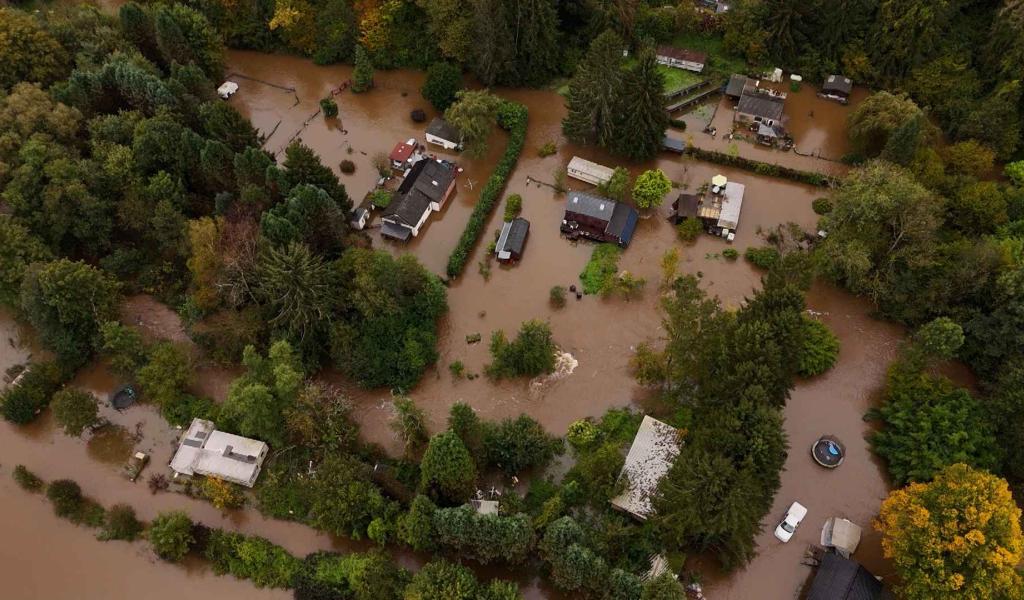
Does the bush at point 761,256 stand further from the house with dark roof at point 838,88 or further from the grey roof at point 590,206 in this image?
the house with dark roof at point 838,88

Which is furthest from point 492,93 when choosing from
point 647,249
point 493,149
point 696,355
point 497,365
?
point 696,355

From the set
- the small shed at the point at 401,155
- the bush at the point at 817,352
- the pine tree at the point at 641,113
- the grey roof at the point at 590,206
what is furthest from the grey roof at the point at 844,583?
the small shed at the point at 401,155

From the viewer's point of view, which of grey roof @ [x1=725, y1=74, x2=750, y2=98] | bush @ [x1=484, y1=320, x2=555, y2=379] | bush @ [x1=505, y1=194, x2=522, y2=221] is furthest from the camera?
grey roof @ [x1=725, y1=74, x2=750, y2=98]

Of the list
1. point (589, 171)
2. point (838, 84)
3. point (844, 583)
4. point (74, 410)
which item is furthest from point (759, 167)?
point (74, 410)

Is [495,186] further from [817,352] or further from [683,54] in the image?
[817,352]

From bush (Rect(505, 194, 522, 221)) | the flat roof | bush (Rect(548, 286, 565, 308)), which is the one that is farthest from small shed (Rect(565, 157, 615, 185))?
the flat roof

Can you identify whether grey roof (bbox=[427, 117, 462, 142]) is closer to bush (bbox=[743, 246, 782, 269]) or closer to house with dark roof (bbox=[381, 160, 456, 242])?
house with dark roof (bbox=[381, 160, 456, 242])
